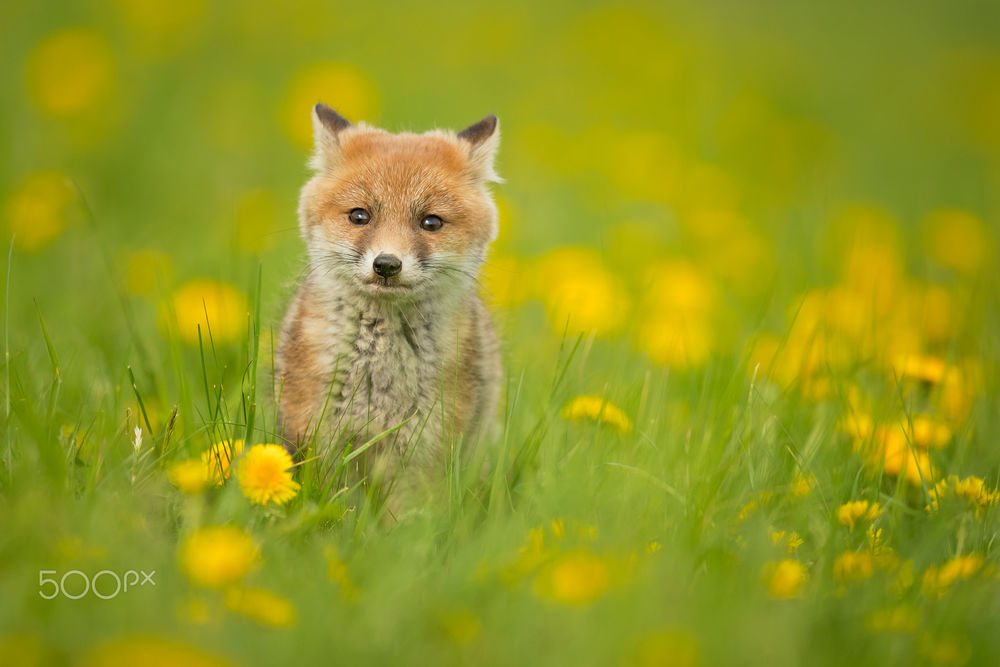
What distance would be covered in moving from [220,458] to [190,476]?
30cm

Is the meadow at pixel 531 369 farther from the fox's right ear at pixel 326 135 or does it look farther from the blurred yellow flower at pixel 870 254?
the fox's right ear at pixel 326 135

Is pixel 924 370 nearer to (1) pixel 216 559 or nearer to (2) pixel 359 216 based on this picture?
(2) pixel 359 216

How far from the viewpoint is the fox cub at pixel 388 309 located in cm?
397

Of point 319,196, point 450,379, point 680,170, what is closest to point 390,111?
point 680,170

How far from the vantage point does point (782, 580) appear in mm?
2869

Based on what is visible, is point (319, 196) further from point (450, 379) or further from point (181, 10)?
point (181, 10)

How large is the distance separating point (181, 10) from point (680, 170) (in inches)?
219

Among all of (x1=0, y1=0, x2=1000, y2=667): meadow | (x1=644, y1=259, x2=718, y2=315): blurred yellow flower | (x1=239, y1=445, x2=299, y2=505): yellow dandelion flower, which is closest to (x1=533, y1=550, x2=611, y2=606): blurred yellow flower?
(x1=0, y1=0, x2=1000, y2=667): meadow

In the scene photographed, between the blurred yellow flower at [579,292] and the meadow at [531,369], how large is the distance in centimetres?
4

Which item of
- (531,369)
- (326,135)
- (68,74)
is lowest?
(531,369)

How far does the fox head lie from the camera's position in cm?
405

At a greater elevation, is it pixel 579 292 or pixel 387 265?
pixel 387 265

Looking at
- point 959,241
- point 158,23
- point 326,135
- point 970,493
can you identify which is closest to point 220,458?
point 326,135

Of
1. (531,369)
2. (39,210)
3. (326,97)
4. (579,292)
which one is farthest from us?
(326,97)
